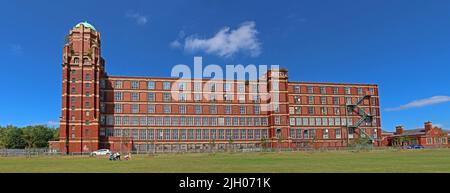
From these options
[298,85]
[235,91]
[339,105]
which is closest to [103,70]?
[235,91]

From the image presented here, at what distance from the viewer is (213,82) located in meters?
108

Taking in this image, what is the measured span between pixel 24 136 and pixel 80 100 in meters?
49.8

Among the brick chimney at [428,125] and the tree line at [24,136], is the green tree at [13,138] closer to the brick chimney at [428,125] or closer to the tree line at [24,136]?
the tree line at [24,136]

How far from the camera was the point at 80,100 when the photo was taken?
92.2m

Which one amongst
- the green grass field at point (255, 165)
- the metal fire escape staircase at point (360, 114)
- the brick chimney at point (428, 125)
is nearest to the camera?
the green grass field at point (255, 165)

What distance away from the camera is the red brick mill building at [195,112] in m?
92.9

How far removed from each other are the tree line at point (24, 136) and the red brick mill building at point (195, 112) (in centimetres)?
4123

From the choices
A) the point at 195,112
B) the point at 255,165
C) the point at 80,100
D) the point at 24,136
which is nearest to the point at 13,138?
the point at 24,136

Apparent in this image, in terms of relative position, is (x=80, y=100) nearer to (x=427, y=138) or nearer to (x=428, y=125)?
(x=427, y=138)

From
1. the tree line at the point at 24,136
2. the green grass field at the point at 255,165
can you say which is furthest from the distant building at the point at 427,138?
the tree line at the point at 24,136

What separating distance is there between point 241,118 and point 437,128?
200ft

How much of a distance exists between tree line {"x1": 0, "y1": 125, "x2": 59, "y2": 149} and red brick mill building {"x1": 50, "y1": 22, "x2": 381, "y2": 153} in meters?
41.2
